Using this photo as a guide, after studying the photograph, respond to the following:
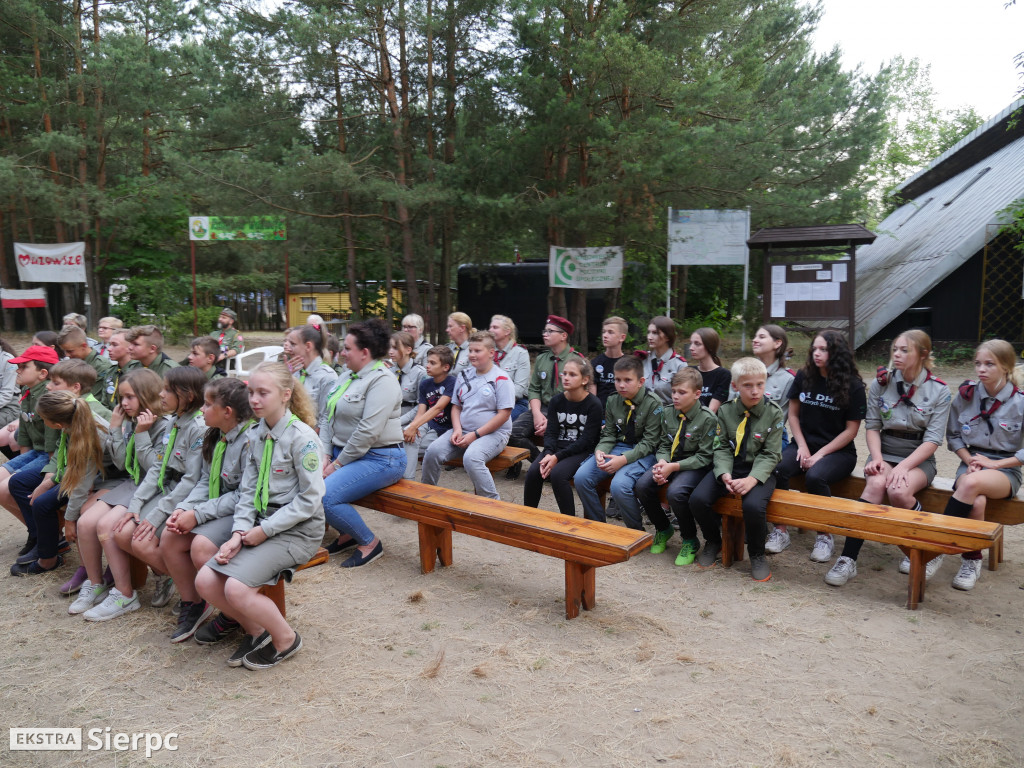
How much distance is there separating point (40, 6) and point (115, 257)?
637 centimetres

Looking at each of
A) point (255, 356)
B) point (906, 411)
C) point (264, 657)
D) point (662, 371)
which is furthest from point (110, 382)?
point (255, 356)

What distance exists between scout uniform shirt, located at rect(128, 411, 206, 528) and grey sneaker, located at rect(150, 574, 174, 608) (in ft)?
1.56

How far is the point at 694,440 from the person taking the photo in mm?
4680

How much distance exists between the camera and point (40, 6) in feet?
56.4

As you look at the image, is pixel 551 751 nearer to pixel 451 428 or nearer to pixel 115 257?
pixel 451 428

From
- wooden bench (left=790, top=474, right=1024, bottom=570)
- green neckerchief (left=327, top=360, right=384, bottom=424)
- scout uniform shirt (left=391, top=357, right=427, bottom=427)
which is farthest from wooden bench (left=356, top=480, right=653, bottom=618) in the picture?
scout uniform shirt (left=391, top=357, right=427, bottom=427)

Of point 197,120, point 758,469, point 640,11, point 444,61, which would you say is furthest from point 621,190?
point 197,120

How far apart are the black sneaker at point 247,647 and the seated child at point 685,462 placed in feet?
7.94

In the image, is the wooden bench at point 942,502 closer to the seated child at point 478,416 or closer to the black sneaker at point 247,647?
the seated child at point 478,416

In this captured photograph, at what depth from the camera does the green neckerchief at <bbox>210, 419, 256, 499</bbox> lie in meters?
3.74

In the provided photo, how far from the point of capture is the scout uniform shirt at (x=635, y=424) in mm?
4934

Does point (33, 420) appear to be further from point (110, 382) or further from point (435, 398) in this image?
point (435, 398)

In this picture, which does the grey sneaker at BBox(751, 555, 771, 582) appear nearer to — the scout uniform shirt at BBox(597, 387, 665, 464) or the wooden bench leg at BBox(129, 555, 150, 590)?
the scout uniform shirt at BBox(597, 387, 665, 464)

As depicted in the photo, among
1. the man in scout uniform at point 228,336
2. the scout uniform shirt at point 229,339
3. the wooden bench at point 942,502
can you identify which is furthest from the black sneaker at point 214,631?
the scout uniform shirt at point 229,339
